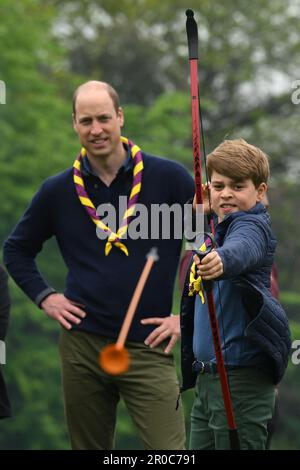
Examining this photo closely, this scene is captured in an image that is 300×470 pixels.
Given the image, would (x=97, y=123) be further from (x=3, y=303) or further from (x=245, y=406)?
(x=245, y=406)

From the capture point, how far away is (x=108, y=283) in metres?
6.20

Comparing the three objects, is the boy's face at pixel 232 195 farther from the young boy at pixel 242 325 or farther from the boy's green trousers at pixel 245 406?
the boy's green trousers at pixel 245 406

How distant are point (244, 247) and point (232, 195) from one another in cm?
50

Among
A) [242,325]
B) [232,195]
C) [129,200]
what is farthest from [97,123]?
[242,325]

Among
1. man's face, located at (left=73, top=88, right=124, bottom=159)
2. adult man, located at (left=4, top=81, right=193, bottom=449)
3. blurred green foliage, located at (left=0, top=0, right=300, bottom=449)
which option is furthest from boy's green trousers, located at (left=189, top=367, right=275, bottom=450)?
blurred green foliage, located at (left=0, top=0, right=300, bottom=449)

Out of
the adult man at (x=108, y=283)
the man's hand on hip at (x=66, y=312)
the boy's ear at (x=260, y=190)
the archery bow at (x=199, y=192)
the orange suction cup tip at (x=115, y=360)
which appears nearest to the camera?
the orange suction cup tip at (x=115, y=360)

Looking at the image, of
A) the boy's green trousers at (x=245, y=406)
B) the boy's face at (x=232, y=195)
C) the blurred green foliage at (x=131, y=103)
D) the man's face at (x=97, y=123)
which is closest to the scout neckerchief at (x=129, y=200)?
the man's face at (x=97, y=123)

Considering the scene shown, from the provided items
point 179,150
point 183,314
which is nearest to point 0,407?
point 183,314

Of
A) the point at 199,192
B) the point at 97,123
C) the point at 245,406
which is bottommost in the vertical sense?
the point at 245,406

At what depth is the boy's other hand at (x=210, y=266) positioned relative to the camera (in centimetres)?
461

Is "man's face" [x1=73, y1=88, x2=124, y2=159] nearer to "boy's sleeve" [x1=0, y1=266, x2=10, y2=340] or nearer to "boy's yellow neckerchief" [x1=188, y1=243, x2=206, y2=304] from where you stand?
"boy's sleeve" [x1=0, y1=266, x2=10, y2=340]

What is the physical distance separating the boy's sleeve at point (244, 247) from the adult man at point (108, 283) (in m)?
1.18

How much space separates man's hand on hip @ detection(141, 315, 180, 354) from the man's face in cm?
90
